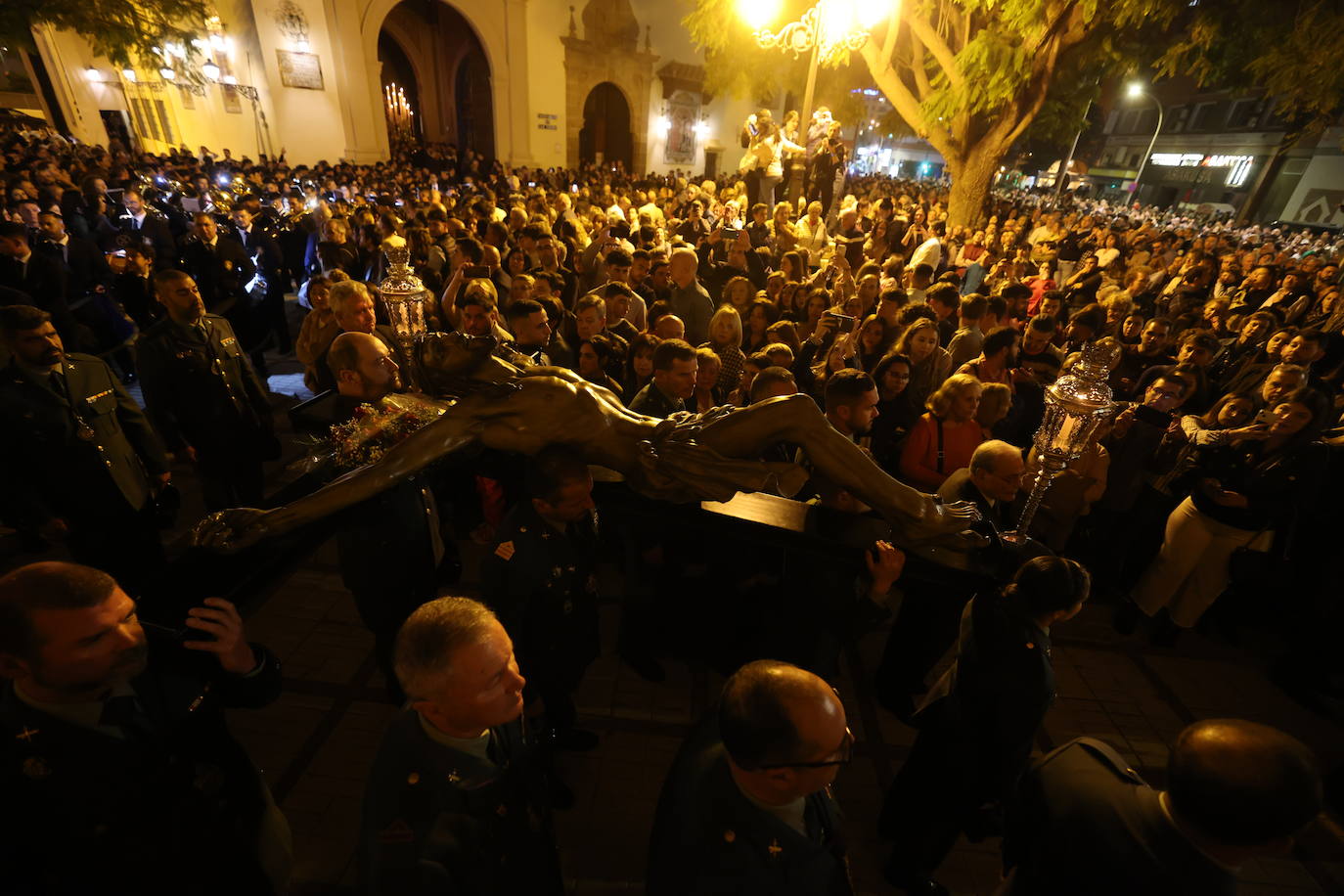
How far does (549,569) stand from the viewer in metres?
2.59

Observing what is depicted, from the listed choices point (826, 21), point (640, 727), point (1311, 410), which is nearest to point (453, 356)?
point (640, 727)

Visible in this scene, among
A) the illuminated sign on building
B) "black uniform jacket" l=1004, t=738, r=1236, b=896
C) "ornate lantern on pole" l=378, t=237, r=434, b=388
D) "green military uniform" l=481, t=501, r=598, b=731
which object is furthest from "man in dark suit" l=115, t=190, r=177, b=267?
the illuminated sign on building

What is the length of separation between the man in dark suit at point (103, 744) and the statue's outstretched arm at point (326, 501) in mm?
432

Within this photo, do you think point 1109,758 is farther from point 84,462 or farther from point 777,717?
point 84,462

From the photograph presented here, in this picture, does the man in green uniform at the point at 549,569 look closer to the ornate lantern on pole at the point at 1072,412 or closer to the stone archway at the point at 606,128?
the ornate lantern on pole at the point at 1072,412

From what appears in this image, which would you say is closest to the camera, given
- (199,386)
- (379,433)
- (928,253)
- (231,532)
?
(231,532)

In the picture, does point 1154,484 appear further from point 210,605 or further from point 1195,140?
point 1195,140

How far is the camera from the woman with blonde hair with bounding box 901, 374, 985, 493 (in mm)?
3540

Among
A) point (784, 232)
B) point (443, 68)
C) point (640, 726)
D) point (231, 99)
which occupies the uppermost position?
point (443, 68)

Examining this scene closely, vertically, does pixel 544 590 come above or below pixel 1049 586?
below

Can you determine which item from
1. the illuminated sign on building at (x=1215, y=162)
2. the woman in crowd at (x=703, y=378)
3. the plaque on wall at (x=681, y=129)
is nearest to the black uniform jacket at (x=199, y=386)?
A: the woman in crowd at (x=703, y=378)

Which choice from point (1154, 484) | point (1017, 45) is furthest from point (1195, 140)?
point (1154, 484)

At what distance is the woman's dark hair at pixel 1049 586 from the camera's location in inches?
82.7

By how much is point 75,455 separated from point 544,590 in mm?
2925
